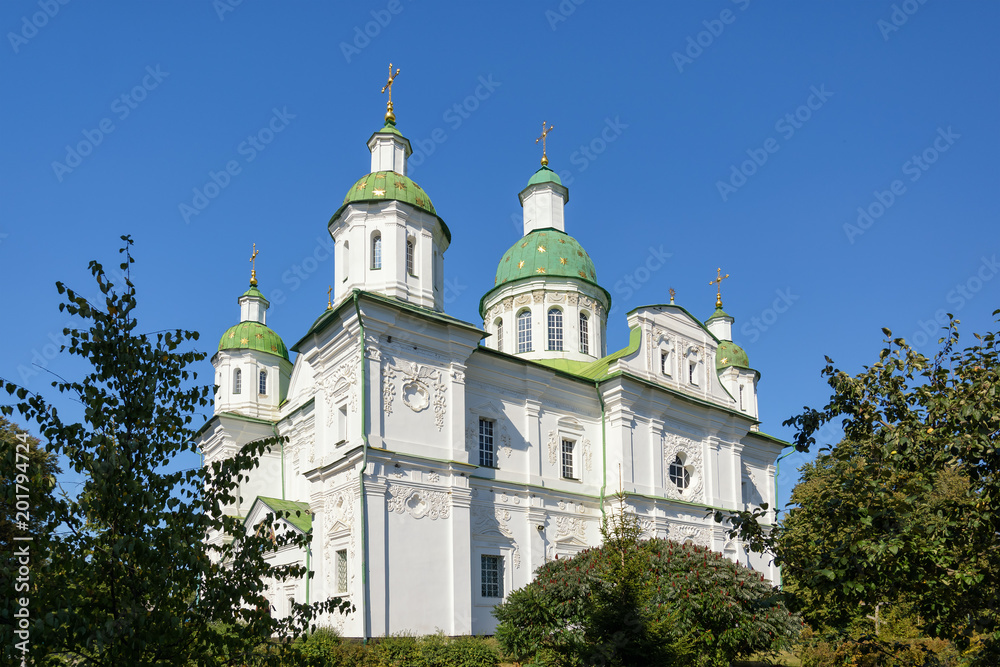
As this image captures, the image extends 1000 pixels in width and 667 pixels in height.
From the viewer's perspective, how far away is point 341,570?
20.9 metres

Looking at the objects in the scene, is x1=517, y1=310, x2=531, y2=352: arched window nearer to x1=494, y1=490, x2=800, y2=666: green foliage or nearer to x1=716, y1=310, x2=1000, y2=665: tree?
x1=494, y1=490, x2=800, y2=666: green foliage

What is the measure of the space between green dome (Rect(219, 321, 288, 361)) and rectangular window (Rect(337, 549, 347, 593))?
15.3 metres

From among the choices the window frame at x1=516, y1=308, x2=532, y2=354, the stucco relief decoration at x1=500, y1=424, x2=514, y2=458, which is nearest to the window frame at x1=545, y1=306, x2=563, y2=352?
the window frame at x1=516, y1=308, x2=532, y2=354

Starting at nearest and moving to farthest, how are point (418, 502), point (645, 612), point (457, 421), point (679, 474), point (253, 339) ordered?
point (645, 612)
point (418, 502)
point (457, 421)
point (679, 474)
point (253, 339)

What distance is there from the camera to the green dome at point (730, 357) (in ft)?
129

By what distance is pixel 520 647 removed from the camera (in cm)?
1689

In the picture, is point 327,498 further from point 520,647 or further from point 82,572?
point 82,572

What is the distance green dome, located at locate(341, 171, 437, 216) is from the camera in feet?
75.4

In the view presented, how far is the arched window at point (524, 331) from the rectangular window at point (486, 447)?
25.2 feet

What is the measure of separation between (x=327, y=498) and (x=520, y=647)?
721cm

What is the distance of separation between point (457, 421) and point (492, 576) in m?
4.71

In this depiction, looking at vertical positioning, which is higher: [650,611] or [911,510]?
[911,510]

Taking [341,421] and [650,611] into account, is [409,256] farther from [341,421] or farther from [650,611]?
[650,611]

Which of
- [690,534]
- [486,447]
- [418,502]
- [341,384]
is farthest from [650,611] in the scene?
[690,534]
